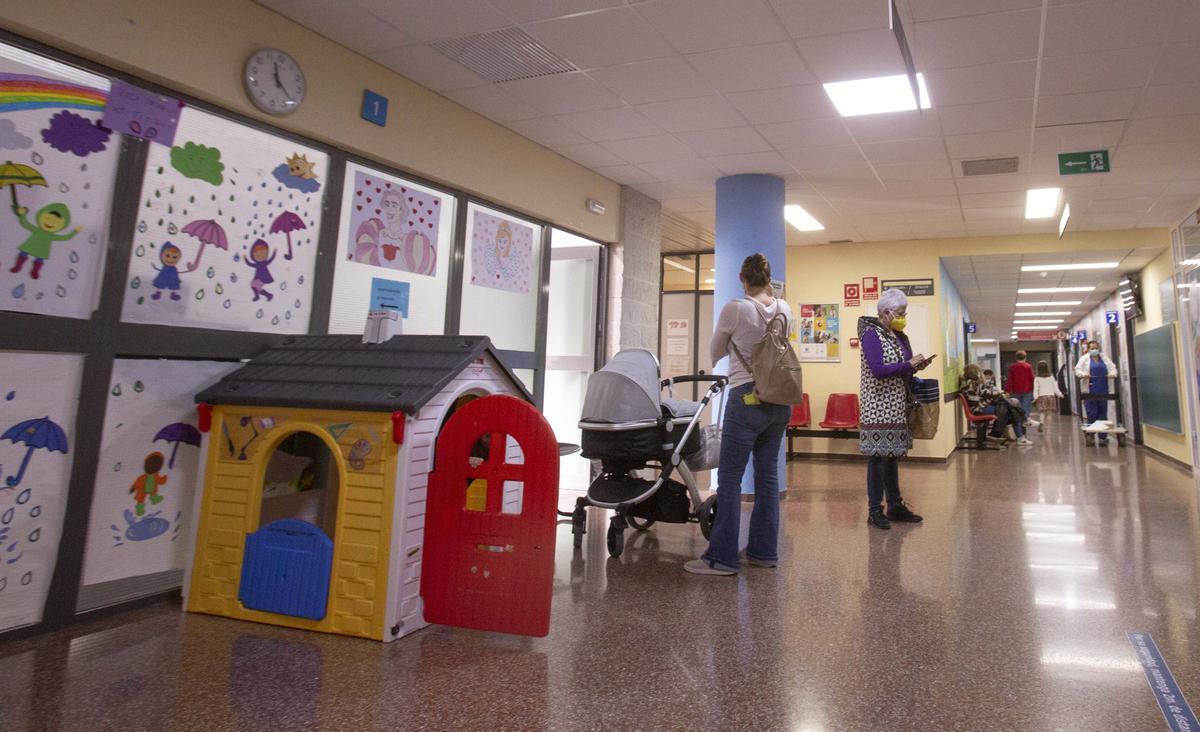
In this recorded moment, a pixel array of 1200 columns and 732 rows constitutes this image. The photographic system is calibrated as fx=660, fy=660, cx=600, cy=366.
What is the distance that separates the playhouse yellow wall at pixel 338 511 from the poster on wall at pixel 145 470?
330mm

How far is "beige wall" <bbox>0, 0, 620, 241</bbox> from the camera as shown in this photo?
8.58 feet

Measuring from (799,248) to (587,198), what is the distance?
4.44 metres

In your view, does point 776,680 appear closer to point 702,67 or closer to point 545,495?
point 545,495

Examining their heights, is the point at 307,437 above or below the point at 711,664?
above

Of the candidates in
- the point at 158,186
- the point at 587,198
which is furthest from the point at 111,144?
the point at 587,198

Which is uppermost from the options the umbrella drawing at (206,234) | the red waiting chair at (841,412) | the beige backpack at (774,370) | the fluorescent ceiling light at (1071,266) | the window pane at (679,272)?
the fluorescent ceiling light at (1071,266)

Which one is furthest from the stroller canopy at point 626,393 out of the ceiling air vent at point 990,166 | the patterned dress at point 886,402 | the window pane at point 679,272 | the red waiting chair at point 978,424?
the red waiting chair at point 978,424

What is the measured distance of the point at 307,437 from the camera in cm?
336

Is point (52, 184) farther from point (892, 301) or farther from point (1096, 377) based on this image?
point (1096, 377)

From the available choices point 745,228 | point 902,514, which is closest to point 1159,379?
point 902,514

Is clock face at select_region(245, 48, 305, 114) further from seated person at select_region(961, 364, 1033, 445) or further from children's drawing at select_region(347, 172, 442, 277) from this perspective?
seated person at select_region(961, 364, 1033, 445)

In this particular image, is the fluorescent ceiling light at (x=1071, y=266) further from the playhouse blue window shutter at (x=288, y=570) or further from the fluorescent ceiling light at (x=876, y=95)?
the playhouse blue window shutter at (x=288, y=570)

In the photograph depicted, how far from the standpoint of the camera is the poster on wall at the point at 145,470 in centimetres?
265

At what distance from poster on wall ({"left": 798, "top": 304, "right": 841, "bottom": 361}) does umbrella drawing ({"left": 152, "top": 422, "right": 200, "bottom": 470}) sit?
25.2ft
